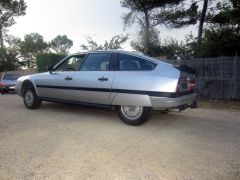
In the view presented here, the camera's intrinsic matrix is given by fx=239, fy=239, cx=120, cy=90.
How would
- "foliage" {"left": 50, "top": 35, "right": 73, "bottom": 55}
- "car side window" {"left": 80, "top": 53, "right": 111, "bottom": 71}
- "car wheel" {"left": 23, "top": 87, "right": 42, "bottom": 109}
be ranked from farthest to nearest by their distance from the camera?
1. "foliage" {"left": 50, "top": 35, "right": 73, "bottom": 55}
2. "car wheel" {"left": 23, "top": 87, "right": 42, "bottom": 109}
3. "car side window" {"left": 80, "top": 53, "right": 111, "bottom": 71}

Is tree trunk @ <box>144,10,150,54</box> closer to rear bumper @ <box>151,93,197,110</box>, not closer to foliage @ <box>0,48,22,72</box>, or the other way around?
rear bumper @ <box>151,93,197,110</box>

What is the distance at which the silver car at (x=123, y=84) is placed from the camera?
4816 mm

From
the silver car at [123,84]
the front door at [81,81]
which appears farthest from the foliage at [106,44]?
the silver car at [123,84]

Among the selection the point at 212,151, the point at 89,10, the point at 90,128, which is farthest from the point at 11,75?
the point at 212,151

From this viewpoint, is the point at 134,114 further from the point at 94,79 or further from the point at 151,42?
the point at 151,42

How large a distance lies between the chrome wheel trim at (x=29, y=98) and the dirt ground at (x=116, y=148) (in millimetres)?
1128

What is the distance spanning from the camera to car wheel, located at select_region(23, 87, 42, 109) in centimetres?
714

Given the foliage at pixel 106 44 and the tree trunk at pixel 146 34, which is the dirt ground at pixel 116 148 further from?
the foliage at pixel 106 44

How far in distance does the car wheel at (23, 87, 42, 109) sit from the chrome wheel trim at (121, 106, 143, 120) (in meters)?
3.02

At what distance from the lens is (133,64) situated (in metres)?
5.31

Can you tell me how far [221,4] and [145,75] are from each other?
11.6m

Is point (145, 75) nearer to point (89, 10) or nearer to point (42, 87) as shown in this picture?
point (42, 87)

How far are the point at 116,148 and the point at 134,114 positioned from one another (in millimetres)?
1511

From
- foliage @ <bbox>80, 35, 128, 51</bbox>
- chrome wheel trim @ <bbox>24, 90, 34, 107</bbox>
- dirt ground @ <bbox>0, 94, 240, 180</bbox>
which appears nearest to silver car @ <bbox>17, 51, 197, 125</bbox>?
dirt ground @ <bbox>0, 94, 240, 180</bbox>
